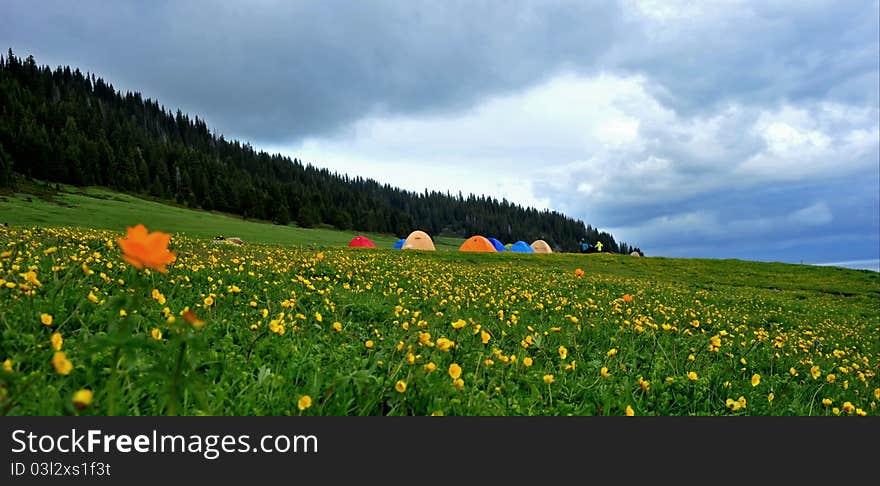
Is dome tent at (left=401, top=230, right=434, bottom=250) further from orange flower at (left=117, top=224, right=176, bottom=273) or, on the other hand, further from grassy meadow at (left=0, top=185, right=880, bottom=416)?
orange flower at (left=117, top=224, right=176, bottom=273)

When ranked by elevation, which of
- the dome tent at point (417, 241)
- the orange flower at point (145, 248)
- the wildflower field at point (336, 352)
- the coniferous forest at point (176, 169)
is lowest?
the wildflower field at point (336, 352)

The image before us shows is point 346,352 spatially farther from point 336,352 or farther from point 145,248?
point 145,248

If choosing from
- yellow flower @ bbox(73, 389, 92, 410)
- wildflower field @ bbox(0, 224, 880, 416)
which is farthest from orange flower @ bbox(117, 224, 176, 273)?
yellow flower @ bbox(73, 389, 92, 410)

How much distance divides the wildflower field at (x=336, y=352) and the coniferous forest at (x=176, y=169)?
79051mm

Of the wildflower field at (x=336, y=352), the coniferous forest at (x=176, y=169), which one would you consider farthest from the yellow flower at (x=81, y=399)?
the coniferous forest at (x=176, y=169)

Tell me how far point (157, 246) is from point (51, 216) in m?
51.3

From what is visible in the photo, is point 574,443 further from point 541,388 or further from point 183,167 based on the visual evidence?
point 183,167

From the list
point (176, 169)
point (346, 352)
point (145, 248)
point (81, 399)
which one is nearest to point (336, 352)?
point (346, 352)

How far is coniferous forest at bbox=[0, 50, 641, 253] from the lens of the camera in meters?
81.2

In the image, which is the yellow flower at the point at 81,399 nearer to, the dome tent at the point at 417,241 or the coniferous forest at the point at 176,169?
the dome tent at the point at 417,241

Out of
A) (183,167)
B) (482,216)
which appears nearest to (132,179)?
(183,167)

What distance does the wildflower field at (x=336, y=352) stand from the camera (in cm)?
221

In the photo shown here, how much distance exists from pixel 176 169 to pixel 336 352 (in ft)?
395

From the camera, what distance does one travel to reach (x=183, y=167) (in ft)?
345
